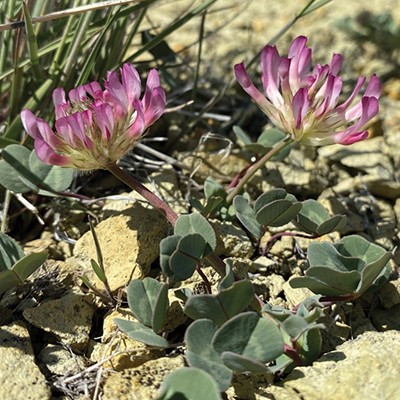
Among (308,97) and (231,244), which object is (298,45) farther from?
(231,244)

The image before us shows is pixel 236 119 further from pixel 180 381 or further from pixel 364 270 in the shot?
pixel 180 381

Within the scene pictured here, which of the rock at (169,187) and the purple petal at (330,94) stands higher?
the purple petal at (330,94)

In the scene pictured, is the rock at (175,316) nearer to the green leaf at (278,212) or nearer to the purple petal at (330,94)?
the green leaf at (278,212)

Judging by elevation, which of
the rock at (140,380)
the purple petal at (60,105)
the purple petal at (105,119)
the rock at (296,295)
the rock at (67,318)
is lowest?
the rock at (296,295)

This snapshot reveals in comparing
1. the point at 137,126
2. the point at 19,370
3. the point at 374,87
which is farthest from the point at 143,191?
the point at 374,87

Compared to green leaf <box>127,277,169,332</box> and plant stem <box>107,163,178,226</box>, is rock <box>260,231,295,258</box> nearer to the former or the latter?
plant stem <box>107,163,178,226</box>

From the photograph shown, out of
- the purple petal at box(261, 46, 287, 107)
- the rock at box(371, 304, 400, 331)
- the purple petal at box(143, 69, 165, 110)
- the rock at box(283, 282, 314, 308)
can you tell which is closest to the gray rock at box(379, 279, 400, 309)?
the rock at box(371, 304, 400, 331)

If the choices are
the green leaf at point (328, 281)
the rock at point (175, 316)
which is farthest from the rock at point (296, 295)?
the rock at point (175, 316)
